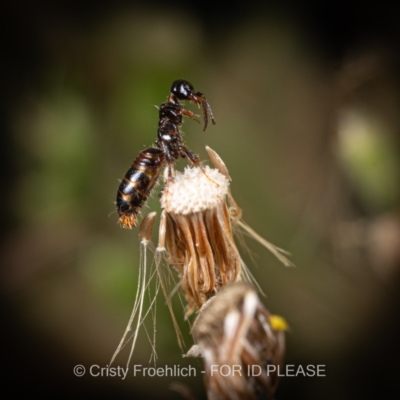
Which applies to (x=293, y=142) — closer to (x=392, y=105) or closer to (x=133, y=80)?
(x=392, y=105)

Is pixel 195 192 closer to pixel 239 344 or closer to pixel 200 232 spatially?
pixel 200 232

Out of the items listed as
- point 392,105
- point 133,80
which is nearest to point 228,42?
point 133,80

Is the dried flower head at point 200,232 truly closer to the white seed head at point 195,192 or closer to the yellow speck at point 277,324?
the white seed head at point 195,192

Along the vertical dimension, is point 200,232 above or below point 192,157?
below

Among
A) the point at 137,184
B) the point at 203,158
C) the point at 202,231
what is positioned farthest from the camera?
the point at 203,158

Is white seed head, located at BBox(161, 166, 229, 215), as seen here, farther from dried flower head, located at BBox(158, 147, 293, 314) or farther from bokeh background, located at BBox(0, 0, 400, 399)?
bokeh background, located at BBox(0, 0, 400, 399)

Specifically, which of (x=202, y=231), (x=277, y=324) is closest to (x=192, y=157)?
(x=202, y=231)

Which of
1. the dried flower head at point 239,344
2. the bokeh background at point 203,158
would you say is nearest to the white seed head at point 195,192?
the dried flower head at point 239,344
